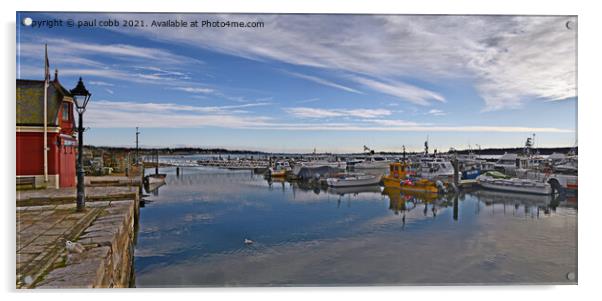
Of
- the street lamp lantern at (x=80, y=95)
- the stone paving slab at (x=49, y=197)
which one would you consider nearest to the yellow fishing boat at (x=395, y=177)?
the stone paving slab at (x=49, y=197)

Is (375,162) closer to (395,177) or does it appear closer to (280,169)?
(395,177)


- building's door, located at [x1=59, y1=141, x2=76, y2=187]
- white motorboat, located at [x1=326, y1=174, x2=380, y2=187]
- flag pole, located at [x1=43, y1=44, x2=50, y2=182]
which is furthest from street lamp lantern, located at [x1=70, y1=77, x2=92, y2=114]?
white motorboat, located at [x1=326, y1=174, x2=380, y2=187]

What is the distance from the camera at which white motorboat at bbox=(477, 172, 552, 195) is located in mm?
4836

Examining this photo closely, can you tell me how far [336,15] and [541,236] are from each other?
315 centimetres

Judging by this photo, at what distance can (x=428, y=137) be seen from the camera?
4.28 m

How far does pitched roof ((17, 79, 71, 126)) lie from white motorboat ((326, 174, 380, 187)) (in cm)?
960

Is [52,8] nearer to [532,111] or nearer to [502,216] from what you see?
[532,111]

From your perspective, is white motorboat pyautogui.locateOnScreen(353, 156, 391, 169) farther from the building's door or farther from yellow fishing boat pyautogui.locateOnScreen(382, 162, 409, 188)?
the building's door

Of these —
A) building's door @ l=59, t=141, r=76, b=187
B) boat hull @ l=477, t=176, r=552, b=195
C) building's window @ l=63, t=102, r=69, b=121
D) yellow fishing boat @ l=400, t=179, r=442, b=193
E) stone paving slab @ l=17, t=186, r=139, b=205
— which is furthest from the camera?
yellow fishing boat @ l=400, t=179, r=442, b=193

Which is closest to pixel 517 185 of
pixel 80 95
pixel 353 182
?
pixel 80 95

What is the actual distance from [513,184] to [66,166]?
22.3 feet

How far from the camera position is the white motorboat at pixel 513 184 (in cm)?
484

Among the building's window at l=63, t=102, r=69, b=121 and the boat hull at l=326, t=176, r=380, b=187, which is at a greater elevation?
the building's window at l=63, t=102, r=69, b=121

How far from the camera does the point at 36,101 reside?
3.79 m
